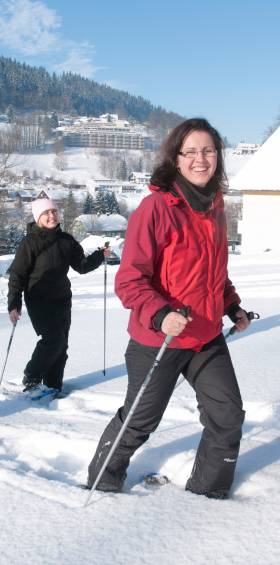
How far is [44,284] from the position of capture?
13.6 ft

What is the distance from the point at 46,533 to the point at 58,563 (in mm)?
185

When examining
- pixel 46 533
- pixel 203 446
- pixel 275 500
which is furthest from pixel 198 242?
pixel 46 533

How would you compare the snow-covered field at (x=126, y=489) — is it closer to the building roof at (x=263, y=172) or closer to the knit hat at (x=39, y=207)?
the knit hat at (x=39, y=207)

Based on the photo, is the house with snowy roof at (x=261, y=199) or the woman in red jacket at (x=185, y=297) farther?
the house with snowy roof at (x=261, y=199)

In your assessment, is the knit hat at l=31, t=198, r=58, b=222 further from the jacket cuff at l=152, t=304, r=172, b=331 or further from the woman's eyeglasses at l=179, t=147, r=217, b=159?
the jacket cuff at l=152, t=304, r=172, b=331

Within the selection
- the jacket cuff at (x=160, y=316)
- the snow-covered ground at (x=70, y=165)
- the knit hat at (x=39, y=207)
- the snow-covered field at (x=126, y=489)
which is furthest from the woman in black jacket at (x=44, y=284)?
the snow-covered ground at (x=70, y=165)

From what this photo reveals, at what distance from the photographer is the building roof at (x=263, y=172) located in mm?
21172

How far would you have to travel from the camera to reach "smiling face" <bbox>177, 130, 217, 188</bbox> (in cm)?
240

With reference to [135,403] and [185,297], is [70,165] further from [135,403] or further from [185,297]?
[135,403]

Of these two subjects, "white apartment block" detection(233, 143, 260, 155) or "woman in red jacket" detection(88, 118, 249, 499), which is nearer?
"woman in red jacket" detection(88, 118, 249, 499)

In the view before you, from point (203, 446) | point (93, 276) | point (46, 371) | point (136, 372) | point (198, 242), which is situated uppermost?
point (198, 242)

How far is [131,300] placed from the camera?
2.22 metres

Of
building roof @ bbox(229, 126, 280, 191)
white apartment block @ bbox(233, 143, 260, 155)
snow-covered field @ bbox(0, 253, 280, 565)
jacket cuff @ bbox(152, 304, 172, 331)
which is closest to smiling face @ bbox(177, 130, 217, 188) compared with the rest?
jacket cuff @ bbox(152, 304, 172, 331)

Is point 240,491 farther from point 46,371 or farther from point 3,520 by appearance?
point 46,371
